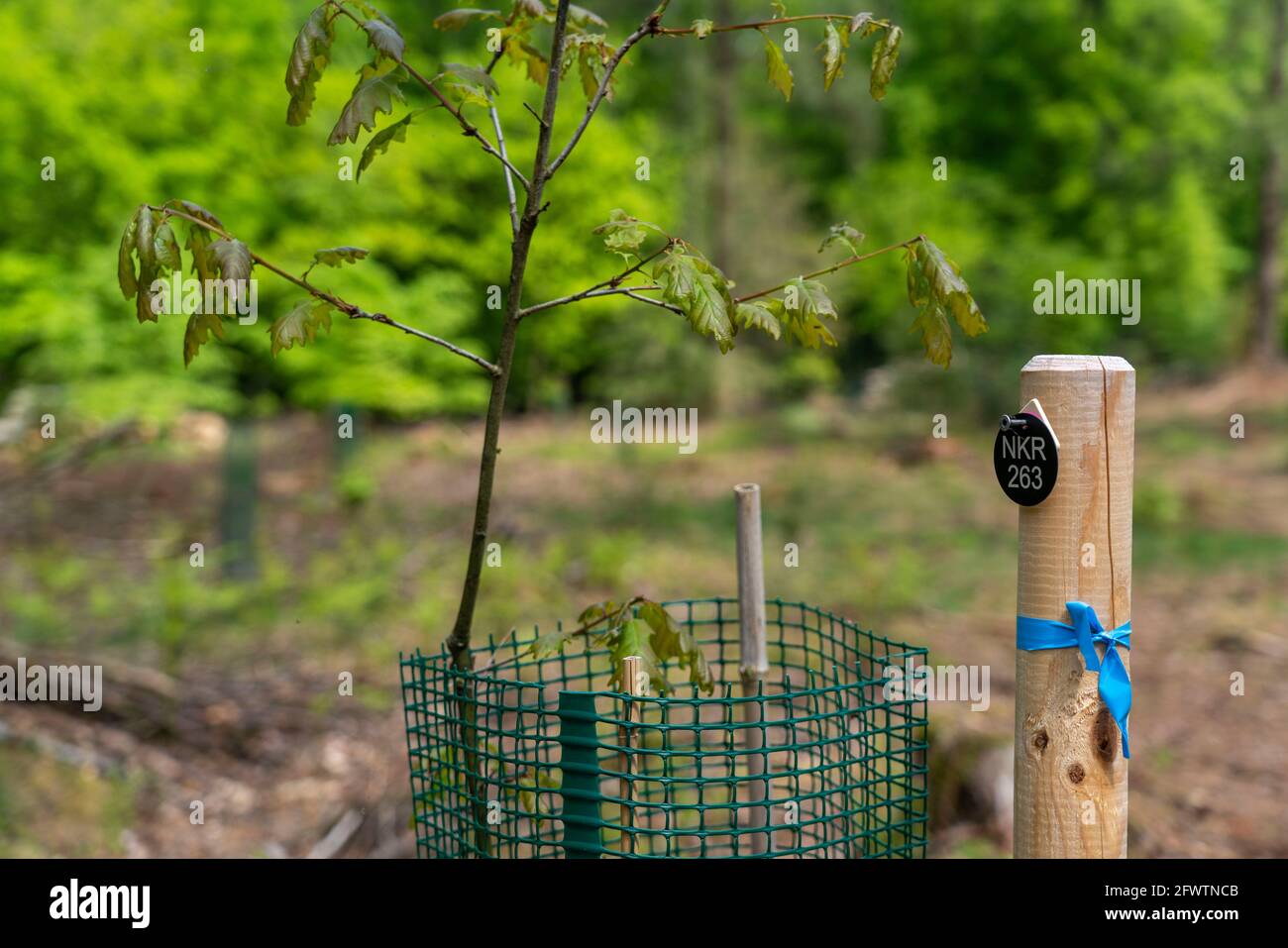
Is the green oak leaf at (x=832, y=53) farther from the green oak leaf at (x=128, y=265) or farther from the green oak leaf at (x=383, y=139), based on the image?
the green oak leaf at (x=128, y=265)

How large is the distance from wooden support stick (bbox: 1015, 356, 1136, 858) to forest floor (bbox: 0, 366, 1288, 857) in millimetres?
2978

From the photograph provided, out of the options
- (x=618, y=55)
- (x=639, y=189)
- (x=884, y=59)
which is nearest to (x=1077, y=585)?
(x=884, y=59)

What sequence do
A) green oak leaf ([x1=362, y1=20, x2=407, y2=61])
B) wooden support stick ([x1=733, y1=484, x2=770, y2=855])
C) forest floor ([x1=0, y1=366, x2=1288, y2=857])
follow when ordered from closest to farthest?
green oak leaf ([x1=362, y1=20, x2=407, y2=61]), wooden support stick ([x1=733, y1=484, x2=770, y2=855]), forest floor ([x1=0, y1=366, x2=1288, y2=857])

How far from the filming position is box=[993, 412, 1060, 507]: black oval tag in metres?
2.18

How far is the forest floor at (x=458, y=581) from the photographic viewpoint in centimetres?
556

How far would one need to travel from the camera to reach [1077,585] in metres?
2.20

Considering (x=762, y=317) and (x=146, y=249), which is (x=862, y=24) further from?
(x=146, y=249)

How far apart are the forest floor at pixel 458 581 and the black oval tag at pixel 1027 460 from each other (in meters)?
3.29

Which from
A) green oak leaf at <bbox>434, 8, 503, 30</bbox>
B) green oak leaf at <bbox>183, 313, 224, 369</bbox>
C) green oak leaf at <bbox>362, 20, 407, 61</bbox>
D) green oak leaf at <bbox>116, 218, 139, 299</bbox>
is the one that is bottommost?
green oak leaf at <bbox>183, 313, 224, 369</bbox>

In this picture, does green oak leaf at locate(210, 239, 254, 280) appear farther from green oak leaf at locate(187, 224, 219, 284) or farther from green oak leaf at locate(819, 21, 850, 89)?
green oak leaf at locate(819, 21, 850, 89)

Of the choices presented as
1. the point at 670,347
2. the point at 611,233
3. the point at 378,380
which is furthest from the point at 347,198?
the point at 611,233

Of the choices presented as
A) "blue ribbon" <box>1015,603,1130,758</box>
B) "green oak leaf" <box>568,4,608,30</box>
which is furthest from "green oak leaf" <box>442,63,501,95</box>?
"blue ribbon" <box>1015,603,1130,758</box>

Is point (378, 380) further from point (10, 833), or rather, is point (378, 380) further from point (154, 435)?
point (10, 833)
